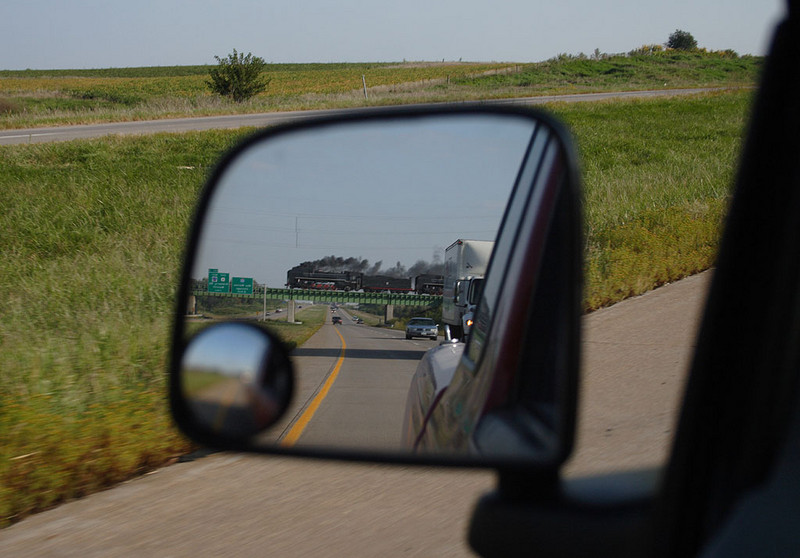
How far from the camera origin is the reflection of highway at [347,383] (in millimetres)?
1645

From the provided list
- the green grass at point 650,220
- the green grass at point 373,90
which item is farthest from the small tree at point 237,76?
the green grass at point 650,220

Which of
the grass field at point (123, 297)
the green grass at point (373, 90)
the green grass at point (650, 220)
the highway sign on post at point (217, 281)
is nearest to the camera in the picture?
the highway sign on post at point (217, 281)

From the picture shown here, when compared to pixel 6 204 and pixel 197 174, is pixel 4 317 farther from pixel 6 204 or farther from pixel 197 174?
pixel 197 174

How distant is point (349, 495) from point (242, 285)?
9.09 feet

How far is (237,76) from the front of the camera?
136 feet

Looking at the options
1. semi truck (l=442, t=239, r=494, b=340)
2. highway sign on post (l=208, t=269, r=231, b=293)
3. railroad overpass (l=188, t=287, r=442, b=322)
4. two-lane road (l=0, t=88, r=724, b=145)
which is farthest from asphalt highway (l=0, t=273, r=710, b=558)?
two-lane road (l=0, t=88, r=724, b=145)

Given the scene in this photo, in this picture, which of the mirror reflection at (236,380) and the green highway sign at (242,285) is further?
the green highway sign at (242,285)

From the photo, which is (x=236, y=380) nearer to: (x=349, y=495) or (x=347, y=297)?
(x=347, y=297)

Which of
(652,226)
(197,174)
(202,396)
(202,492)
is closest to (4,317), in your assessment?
(202,492)

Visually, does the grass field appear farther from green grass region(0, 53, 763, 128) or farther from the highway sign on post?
green grass region(0, 53, 763, 128)

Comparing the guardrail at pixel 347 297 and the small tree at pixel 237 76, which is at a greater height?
the small tree at pixel 237 76

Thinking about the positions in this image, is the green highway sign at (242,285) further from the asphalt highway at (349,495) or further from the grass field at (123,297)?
the asphalt highway at (349,495)

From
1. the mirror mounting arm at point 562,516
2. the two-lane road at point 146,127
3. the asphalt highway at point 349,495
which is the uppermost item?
the two-lane road at point 146,127

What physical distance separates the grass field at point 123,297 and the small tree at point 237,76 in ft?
95.1
